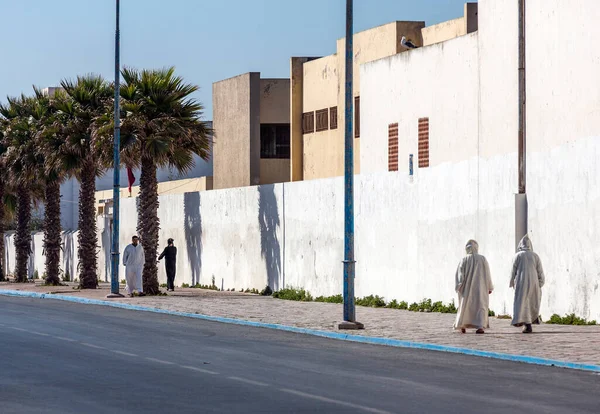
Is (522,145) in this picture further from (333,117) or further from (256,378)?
(333,117)

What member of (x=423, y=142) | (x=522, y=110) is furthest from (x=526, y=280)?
(x=423, y=142)

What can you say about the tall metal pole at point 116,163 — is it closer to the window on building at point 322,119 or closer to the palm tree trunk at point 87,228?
the palm tree trunk at point 87,228

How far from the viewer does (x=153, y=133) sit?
40281 mm

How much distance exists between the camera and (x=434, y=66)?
31406mm

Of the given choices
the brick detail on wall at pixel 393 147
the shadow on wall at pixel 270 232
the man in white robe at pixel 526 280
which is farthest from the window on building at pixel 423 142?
the man in white robe at pixel 526 280

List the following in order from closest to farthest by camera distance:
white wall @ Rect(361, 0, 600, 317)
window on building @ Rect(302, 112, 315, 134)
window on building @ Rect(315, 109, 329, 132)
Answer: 1. white wall @ Rect(361, 0, 600, 317)
2. window on building @ Rect(315, 109, 329, 132)
3. window on building @ Rect(302, 112, 315, 134)

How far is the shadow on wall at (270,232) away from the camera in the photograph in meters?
39.0

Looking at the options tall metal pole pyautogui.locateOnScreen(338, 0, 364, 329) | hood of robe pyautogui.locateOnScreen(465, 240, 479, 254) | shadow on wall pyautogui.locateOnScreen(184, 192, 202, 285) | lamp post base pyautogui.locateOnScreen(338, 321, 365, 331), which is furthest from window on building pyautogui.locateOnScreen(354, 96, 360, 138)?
hood of robe pyautogui.locateOnScreen(465, 240, 479, 254)

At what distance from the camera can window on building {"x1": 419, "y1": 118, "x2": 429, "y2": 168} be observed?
31703 millimetres

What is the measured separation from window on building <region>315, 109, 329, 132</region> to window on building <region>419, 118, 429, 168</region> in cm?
1828

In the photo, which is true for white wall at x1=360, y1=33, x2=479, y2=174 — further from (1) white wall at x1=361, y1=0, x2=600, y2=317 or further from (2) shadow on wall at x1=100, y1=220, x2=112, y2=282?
(2) shadow on wall at x1=100, y1=220, x2=112, y2=282

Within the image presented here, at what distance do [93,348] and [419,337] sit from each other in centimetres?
552

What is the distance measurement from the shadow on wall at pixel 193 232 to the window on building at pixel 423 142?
14.6m

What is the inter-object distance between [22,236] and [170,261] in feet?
42.6
